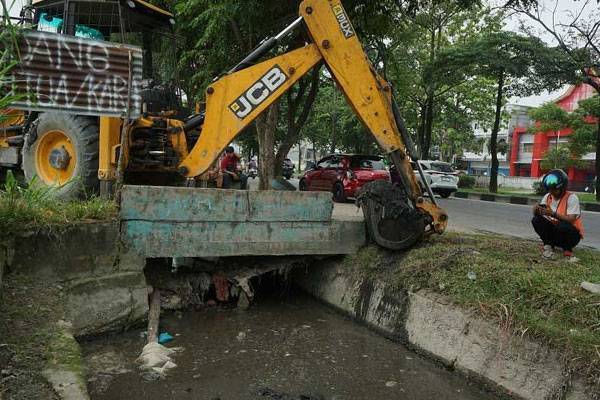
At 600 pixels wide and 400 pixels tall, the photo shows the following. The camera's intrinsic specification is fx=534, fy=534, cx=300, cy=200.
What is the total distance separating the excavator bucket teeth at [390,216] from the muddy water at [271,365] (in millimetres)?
1069

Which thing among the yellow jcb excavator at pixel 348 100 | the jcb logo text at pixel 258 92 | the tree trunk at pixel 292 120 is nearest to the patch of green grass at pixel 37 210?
the yellow jcb excavator at pixel 348 100

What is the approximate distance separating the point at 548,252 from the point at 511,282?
132 cm

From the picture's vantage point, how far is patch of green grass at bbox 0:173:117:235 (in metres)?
4.59

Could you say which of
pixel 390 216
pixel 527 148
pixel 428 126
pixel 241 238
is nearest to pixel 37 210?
pixel 241 238

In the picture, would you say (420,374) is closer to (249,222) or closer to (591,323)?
(591,323)

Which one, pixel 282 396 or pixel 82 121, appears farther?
pixel 82 121

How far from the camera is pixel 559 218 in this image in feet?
17.9

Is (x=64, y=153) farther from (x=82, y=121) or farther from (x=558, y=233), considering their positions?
(x=558, y=233)

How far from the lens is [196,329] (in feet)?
18.2

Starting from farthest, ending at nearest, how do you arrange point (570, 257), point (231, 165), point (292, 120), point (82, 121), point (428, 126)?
point (428, 126)
point (292, 120)
point (231, 165)
point (82, 121)
point (570, 257)

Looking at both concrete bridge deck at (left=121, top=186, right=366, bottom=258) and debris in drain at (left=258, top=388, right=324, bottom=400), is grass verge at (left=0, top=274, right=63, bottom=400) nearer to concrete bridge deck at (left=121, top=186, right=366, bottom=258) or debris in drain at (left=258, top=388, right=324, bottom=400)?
concrete bridge deck at (left=121, top=186, right=366, bottom=258)

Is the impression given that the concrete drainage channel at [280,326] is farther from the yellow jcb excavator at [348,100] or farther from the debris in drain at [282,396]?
the yellow jcb excavator at [348,100]

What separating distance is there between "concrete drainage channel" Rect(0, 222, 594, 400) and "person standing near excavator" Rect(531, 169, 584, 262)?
64.4 inches

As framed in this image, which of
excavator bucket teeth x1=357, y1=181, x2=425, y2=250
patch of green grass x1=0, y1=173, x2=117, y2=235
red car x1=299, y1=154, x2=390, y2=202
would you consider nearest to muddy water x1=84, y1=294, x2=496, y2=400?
excavator bucket teeth x1=357, y1=181, x2=425, y2=250
